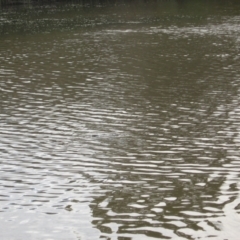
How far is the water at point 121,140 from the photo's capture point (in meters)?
9.23

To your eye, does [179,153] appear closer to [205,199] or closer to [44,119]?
[205,199]

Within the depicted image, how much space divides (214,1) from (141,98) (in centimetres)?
4703

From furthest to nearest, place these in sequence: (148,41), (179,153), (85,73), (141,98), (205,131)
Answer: (148,41), (85,73), (141,98), (205,131), (179,153)

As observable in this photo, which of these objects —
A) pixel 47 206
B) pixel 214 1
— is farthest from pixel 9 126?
pixel 214 1

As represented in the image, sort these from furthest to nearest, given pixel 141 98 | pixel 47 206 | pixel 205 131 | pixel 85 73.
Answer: pixel 85 73
pixel 141 98
pixel 205 131
pixel 47 206

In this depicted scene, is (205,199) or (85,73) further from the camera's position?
(85,73)

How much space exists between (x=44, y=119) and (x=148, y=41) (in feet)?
58.5

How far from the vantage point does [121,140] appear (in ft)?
45.6

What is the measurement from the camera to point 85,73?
2372 cm

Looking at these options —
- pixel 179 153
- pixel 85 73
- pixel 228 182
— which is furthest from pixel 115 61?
pixel 228 182

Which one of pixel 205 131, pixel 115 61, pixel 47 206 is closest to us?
pixel 47 206

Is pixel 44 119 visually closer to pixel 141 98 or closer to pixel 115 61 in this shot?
pixel 141 98

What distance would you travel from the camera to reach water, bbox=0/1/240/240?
923 centimetres

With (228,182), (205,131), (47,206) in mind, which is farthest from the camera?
(205,131)
